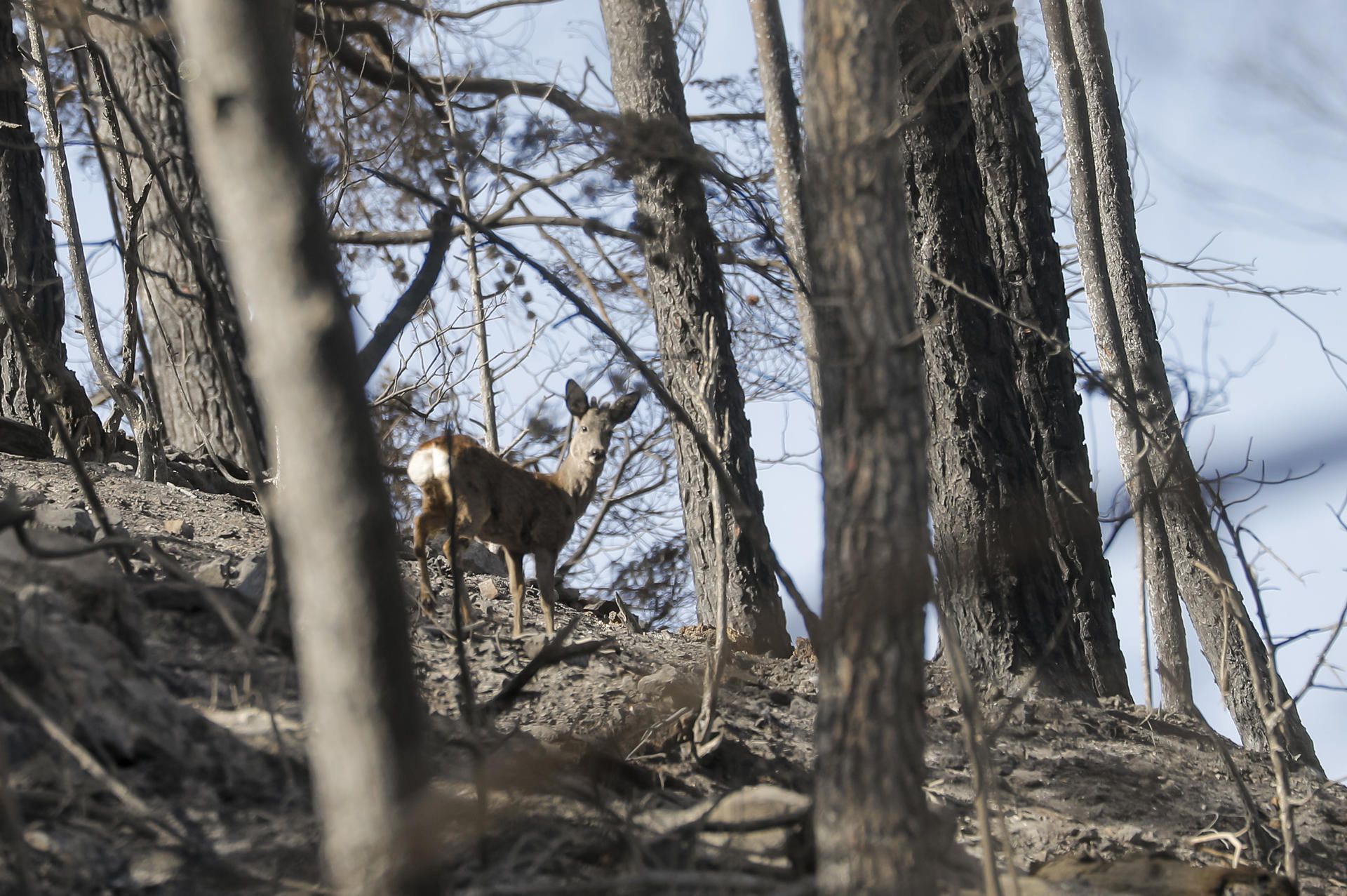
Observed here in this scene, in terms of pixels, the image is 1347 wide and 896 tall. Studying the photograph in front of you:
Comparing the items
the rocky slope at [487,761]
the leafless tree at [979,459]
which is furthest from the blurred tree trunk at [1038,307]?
the rocky slope at [487,761]

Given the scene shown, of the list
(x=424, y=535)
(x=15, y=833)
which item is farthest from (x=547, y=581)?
(x=15, y=833)

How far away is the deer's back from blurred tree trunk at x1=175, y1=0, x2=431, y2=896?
158 inches

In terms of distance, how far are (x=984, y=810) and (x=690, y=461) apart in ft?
18.7

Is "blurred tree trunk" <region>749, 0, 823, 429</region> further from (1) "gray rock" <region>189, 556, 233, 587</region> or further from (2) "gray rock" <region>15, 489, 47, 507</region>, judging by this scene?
(2) "gray rock" <region>15, 489, 47, 507</region>


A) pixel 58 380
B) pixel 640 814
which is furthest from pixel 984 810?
pixel 58 380

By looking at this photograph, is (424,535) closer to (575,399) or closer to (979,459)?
(575,399)

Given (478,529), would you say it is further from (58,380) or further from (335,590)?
(335,590)

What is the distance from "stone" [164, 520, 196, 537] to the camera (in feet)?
22.2

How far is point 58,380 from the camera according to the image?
8.20 metres

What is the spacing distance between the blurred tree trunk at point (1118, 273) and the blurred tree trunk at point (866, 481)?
622cm

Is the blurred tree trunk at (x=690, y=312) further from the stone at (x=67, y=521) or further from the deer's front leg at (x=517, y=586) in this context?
the stone at (x=67, y=521)

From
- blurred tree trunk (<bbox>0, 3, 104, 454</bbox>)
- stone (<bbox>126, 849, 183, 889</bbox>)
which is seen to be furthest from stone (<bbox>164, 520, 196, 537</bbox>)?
stone (<bbox>126, 849, 183, 889</bbox>)

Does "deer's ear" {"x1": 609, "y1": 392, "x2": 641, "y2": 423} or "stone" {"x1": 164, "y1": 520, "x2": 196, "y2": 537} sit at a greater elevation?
"deer's ear" {"x1": 609, "y1": 392, "x2": 641, "y2": 423}

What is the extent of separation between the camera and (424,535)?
7.25 metres
